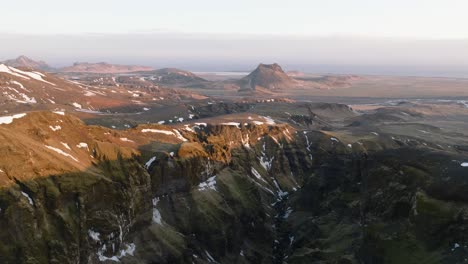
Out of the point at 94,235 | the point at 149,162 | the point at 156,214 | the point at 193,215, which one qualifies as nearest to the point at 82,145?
the point at 149,162

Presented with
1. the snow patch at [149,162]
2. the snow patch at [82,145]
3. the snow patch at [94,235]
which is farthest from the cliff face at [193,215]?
the snow patch at [82,145]

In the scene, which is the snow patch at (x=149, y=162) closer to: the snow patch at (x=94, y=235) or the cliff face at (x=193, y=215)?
the cliff face at (x=193, y=215)

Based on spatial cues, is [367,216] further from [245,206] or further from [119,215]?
[119,215]

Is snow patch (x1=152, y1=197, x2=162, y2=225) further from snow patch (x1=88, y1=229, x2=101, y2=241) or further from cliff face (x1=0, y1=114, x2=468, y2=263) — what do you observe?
snow patch (x1=88, y1=229, x2=101, y2=241)

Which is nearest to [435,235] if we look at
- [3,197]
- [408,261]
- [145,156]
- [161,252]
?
[408,261]

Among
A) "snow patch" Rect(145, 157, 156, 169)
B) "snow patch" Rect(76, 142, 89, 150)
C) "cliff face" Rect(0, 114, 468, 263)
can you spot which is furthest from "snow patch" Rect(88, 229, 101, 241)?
"snow patch" Rect(145, 157, 156, 169)

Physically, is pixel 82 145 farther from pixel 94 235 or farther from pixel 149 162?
pixel 94 235

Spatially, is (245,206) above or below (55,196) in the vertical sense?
below

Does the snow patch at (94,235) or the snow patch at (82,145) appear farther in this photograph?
the snow patch at (82,145)

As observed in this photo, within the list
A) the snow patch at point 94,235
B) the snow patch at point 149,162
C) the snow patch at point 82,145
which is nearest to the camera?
the snow patch at point 94,235
